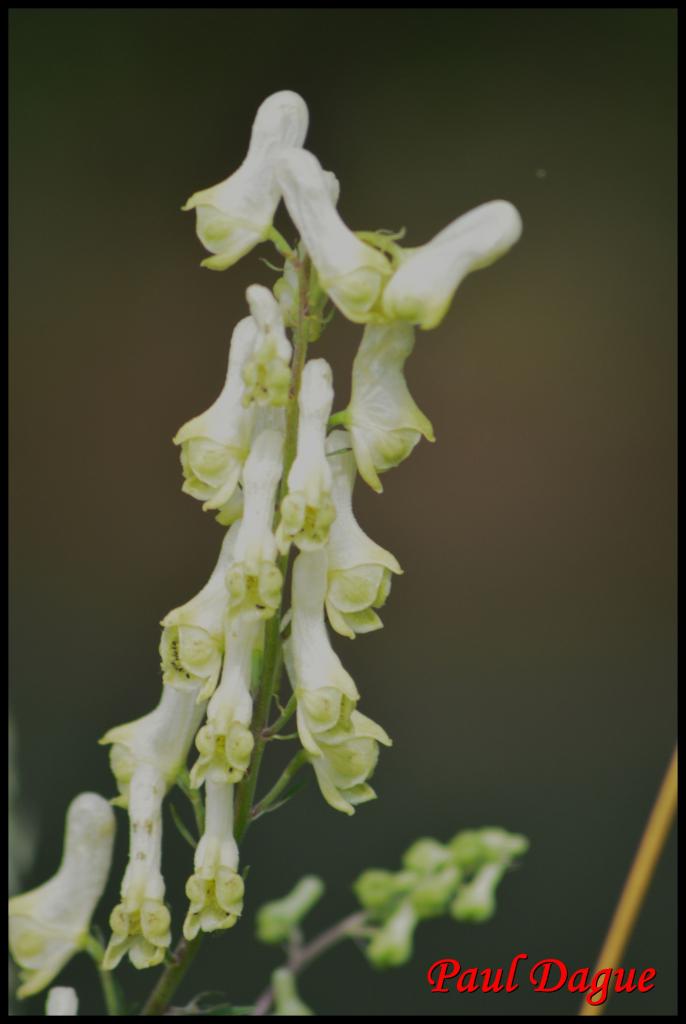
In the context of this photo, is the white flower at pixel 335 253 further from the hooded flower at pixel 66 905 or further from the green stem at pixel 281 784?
the hooded flower at pixel 66 905

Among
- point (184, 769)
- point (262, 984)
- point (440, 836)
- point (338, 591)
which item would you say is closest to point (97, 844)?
point (184, 769)

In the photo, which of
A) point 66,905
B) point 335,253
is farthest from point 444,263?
point 66,905

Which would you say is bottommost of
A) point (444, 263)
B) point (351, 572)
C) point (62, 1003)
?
point (62, 1003)

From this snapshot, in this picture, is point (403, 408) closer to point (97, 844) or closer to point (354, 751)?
point (354, 751)

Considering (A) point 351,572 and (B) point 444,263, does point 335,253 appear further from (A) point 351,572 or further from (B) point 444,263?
(A) point 351,572

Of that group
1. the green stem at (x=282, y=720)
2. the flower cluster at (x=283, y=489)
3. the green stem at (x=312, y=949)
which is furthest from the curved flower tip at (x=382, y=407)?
the green stem at (x=312, y=949)

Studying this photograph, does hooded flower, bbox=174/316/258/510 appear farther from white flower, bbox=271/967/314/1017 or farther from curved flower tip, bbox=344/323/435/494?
white flower, bbox=271/967/314/1017
